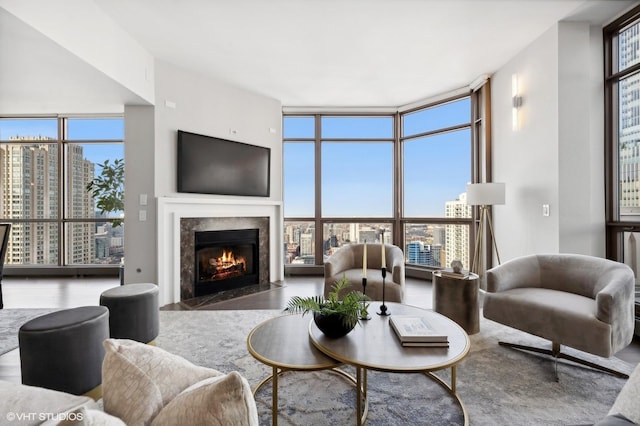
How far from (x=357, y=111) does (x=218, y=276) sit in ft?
11.5

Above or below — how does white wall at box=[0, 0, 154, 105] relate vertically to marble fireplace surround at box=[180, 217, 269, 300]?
above

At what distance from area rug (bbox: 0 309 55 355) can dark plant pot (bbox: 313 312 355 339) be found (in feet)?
9.06

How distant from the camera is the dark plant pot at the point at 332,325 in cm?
163

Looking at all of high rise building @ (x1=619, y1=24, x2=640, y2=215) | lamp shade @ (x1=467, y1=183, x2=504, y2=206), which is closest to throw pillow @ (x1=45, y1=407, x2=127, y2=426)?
lamp shade @ (x1=467, y1=183, x2=504, y2=206)

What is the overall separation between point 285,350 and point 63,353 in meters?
1.28

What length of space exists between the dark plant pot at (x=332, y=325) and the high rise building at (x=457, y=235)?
137 inches

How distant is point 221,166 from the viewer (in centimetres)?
407

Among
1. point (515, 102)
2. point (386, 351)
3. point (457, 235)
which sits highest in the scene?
point (515, 102)

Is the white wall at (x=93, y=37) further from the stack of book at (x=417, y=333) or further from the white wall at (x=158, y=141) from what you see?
the stack of book at (x=417, y=333)

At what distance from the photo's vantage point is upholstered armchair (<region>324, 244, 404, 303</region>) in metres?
2.93

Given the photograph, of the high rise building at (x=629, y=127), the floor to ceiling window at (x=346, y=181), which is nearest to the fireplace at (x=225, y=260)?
the floor to ceiling window at (x=346, y=181)

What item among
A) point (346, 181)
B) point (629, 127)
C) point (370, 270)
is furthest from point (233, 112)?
point (629, 127)

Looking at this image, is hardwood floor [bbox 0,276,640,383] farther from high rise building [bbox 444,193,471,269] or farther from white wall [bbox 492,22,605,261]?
white wall [bbox 492,22,605,261]

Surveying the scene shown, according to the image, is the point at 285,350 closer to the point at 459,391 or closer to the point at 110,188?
the point at 459,391
